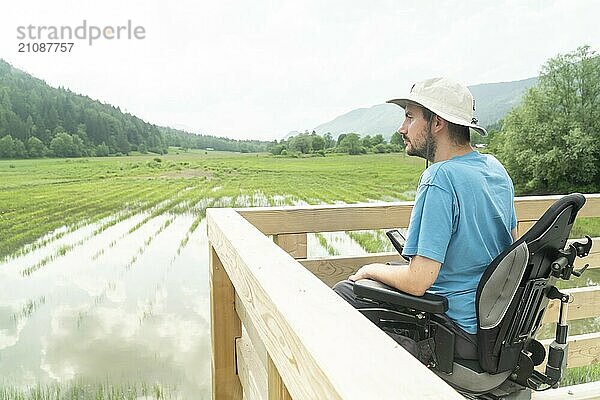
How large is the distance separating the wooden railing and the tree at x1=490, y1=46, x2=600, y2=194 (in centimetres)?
900

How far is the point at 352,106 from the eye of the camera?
326 inches

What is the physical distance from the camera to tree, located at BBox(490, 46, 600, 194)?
10.4 metres

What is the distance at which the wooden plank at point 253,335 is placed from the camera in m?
0.99

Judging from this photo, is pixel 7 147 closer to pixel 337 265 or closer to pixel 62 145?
pixel 62 145

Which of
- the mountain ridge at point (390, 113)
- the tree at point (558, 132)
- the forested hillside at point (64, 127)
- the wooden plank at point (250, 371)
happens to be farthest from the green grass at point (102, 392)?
the tree at point (558, 132)

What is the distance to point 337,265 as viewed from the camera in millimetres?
1692

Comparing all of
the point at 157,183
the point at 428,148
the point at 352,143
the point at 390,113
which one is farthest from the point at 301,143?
the point at 428,148

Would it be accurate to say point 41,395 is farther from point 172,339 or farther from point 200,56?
point 200,56

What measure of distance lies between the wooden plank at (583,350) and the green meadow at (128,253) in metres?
2.65

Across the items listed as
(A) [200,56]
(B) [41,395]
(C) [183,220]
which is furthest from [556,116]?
(B) [41,395]

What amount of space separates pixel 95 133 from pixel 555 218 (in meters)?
5.88

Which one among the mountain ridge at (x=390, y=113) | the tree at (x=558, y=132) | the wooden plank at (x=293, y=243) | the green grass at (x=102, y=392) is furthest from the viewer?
the tree at (x=558, y=132)

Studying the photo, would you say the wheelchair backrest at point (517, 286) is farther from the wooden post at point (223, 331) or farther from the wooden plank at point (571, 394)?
the wooden post at point (223, 331)

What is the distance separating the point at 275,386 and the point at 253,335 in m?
0.42
